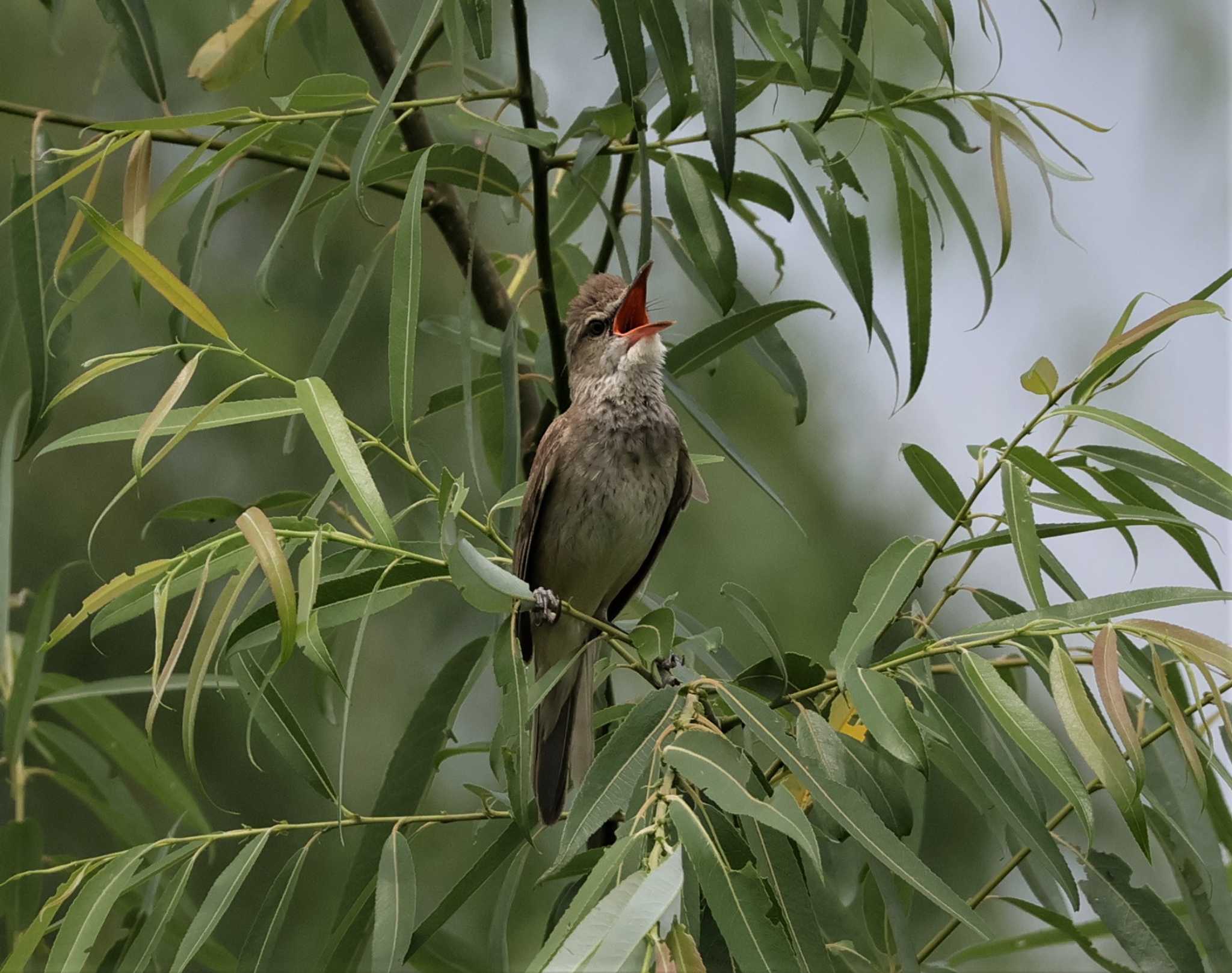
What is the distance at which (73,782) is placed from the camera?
8.28 ft

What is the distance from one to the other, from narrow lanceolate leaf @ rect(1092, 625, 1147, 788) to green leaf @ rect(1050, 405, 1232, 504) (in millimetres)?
322

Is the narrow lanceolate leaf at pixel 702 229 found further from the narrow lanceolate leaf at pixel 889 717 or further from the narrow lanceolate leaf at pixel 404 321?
the narrow lanceolate leaf at pixel 889 717

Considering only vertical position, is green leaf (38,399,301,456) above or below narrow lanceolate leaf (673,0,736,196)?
below

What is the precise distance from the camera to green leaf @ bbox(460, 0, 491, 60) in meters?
1.87

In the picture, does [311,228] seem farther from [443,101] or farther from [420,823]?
[420,823]

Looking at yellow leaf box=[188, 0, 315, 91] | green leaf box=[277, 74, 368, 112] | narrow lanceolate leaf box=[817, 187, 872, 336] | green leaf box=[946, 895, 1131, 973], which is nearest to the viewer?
green leaf box=[946, 895, 1131, 973]

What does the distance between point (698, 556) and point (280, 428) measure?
1353 millimetres

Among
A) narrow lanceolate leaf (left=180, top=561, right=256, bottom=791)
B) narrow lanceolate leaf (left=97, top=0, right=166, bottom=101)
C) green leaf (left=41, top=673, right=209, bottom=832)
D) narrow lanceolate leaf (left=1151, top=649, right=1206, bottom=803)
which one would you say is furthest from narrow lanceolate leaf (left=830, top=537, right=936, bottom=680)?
green leaf (left=41, top=673, right=209, bottom=832)

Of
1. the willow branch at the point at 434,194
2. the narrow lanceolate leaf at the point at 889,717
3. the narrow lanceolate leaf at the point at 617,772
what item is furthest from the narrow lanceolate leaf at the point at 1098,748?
the willow branch at the point at 434,194

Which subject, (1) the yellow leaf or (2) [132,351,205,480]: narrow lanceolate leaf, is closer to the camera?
(2) [132,351,205,480]: narrow lanceolate leaf

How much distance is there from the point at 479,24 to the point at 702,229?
547mm

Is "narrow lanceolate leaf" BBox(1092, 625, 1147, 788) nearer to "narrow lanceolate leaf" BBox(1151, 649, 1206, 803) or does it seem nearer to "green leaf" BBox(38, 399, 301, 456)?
"narrow lanceolate leaf" BBox(1151, 649, 1206, 803)

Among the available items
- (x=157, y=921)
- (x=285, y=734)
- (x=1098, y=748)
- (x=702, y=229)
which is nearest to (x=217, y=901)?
(x=157, y=921)

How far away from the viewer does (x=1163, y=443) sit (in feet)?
5.73
